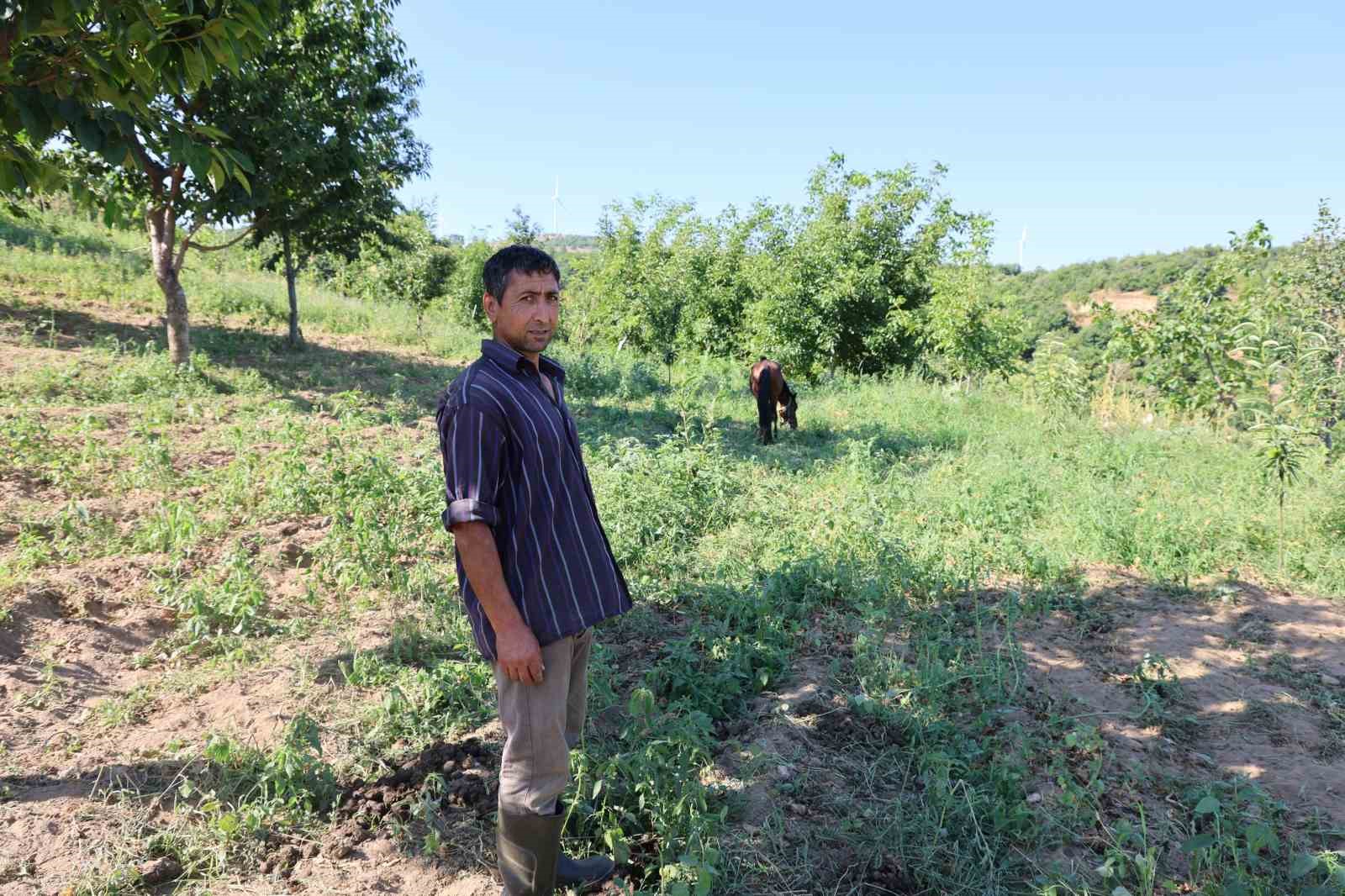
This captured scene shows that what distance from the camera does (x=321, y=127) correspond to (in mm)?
9031

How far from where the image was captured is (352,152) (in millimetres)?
9148

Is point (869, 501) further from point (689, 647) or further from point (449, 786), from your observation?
point (449, 786)

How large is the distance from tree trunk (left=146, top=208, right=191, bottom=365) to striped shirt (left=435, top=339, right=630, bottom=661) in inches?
335

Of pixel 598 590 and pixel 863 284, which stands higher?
pixel 863 284

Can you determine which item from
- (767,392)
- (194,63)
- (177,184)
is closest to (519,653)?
(194,63)

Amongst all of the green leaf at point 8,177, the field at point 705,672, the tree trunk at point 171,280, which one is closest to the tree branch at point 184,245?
the tree trunk at point 171,280

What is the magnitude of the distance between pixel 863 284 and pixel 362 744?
13968 millimetres

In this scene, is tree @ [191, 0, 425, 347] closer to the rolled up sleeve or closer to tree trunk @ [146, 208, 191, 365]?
tree trunk @ [146, 208, 191, 365]

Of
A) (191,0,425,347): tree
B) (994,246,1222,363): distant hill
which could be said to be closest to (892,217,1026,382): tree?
(191,0,425,347): tree

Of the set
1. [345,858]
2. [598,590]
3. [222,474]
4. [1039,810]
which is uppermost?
[598,590]

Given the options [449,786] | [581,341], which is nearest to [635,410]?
[449,786]

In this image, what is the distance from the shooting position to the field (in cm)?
249

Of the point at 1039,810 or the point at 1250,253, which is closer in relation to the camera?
the point at 1039,810

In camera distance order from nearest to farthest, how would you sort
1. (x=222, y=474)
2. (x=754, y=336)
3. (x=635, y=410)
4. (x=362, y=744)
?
(x=362, y=744)
(x=222, y=474)
(x=635, y=410)
(x=754, y=336)
